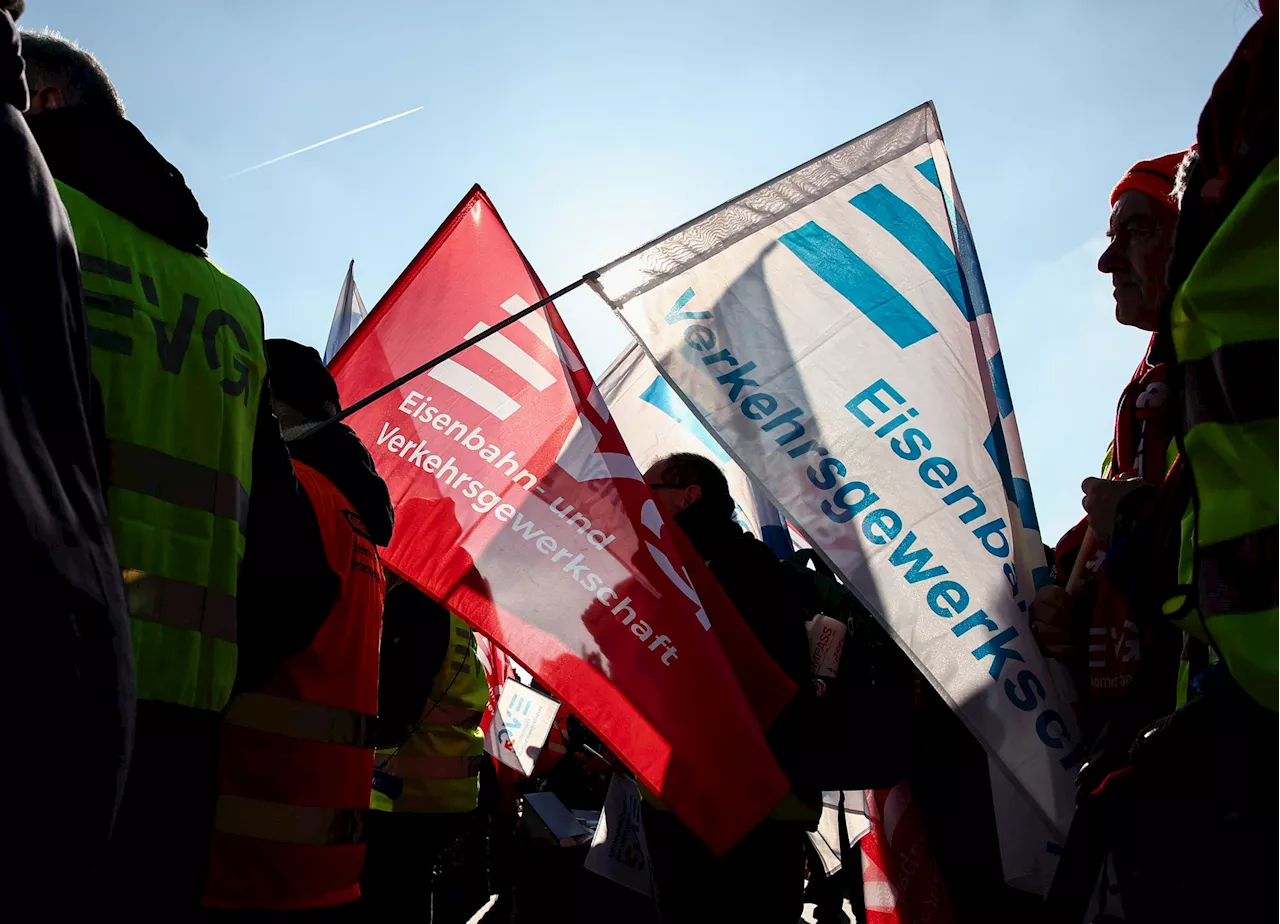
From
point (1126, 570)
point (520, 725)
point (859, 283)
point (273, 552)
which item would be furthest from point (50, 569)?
point (520, 725)

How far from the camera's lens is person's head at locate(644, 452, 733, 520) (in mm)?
4410

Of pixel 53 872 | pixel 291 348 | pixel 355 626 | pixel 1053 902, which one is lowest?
pixel 1053 902

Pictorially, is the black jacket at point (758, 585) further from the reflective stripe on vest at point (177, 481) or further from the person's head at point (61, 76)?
the person's head at point (61, 76)

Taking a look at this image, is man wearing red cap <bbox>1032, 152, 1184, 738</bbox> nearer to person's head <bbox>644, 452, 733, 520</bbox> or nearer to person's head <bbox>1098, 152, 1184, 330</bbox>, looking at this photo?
person's head <bbox>1098, 152, 1184, 330</bbox>

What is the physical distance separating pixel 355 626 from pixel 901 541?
1.47 metres

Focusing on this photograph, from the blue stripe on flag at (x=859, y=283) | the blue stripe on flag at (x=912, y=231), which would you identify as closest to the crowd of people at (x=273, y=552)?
the blue stripe on flag at (x=859, y=283)

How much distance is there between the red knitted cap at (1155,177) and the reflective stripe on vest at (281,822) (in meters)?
2.35

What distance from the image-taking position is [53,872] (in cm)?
86

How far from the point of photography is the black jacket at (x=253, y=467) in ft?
6.80

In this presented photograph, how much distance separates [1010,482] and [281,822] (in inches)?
85.6

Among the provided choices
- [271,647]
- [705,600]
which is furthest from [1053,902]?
[271,647]

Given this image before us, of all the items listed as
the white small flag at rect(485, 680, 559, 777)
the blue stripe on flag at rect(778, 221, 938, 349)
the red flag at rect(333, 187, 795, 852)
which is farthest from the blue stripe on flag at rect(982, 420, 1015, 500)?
the white small flag at rect(485, 680, 559, 777)

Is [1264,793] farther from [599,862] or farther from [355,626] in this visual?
[599,862]

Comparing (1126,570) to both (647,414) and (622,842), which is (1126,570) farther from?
(647,414)
